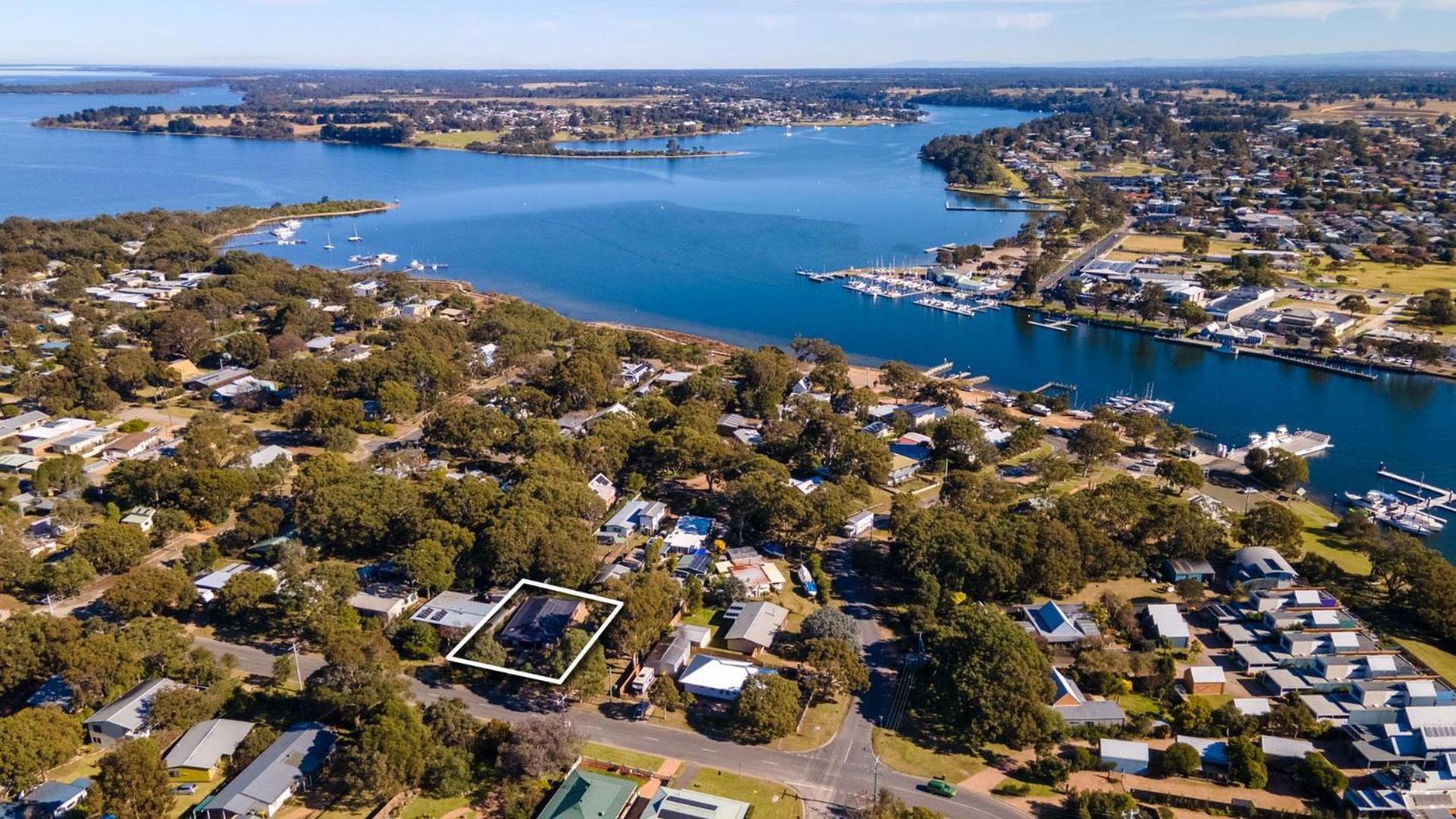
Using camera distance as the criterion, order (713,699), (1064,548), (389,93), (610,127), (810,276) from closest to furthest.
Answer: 1. (713,699)
2. (1064,548)
3. (810,276)
4. (610,127)
5. (389,93)

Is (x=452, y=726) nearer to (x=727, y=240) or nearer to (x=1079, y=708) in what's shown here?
(x=1079, y=708)

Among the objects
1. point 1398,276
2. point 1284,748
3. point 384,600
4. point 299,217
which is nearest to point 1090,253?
point 1398,276

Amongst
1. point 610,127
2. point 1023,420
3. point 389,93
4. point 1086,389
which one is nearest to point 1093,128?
point 610,127

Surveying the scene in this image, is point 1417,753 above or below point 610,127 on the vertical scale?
below

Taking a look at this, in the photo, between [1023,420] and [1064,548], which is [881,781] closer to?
[1064,548]

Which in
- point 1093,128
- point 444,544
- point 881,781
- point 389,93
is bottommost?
point 881,781

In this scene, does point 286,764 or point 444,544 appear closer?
point 286,764

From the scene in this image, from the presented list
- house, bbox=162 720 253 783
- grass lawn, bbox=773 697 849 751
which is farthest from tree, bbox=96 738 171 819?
grass lawn, bbox=773 697 849 751

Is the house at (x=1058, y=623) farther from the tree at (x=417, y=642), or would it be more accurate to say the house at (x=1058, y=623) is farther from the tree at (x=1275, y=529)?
the tree at (x=417, y=642)

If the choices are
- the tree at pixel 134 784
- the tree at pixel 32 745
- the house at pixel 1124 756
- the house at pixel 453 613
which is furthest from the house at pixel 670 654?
the tree at pixel 32 745
